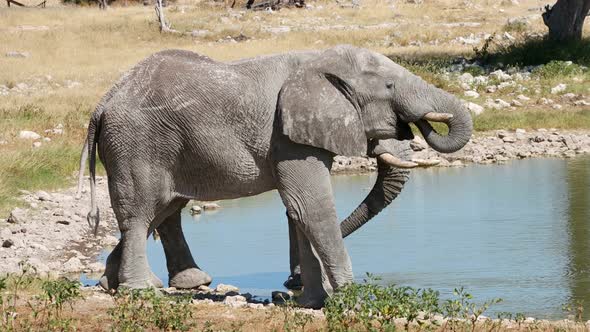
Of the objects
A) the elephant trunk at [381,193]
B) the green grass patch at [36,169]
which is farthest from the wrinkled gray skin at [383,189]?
the green grass patch at [36,169]

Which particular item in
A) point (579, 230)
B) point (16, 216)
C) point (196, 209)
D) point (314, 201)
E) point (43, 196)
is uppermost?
point (314, 201)

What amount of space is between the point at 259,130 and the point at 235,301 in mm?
1346

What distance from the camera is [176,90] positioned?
9.94 metres

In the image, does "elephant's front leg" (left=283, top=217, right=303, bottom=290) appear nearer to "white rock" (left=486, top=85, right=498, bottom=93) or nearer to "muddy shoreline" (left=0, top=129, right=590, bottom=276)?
"muddy shoreline" (left=0, top=129, right=590, bottom=276)

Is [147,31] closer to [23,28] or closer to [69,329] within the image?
[23,28]

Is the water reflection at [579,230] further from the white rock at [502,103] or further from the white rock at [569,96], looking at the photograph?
the white rock at [569,96]

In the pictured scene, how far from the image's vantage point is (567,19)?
2861cm

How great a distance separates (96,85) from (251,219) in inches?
563

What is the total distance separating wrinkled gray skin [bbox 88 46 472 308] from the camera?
379 inches

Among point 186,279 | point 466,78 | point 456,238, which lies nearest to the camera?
point 186,279

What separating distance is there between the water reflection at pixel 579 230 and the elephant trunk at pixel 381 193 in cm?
173

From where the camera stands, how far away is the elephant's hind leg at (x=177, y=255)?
11062mm

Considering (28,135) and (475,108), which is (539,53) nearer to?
(475,108)

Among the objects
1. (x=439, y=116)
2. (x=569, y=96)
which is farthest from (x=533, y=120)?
(x=439, y=116)
